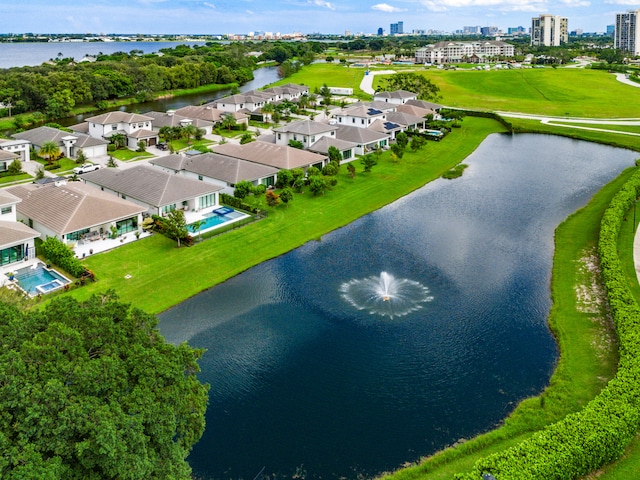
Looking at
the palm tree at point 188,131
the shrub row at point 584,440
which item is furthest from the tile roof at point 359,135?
the shrub row at point 584,440

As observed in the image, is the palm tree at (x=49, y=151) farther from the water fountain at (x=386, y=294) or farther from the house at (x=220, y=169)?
the water fountain at (x=386, y=294)

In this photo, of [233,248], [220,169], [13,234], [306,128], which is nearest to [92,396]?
[233,248]

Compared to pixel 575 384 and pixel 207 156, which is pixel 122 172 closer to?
pixel 207 156

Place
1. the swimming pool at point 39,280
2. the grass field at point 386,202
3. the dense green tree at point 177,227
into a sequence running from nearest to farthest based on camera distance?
the grass field at point 386,202 < the swimming pool at point 39,280 < the dense green tree at point 177,227

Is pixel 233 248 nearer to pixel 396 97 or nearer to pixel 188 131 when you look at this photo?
pixel 188 131

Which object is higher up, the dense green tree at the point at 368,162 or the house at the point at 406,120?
the house at the point at 406,120

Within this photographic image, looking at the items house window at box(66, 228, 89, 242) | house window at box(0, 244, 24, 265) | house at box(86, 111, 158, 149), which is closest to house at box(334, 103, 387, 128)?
house at box(86, 111, 158, 149)
